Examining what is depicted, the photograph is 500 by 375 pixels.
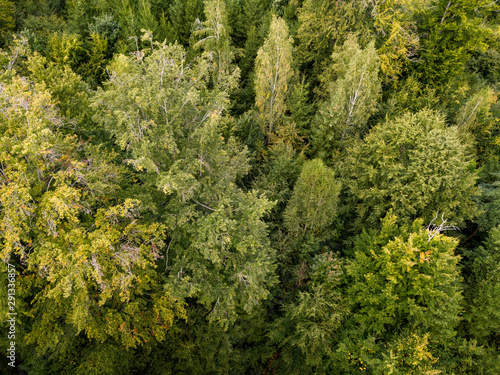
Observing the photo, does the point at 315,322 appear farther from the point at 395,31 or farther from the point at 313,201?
the point at 395,31

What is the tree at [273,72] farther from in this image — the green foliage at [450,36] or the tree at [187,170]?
the green foliage at [450,36]

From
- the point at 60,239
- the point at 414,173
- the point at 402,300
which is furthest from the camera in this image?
the point at 414,173

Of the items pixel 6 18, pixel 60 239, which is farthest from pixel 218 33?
pixel 6 18

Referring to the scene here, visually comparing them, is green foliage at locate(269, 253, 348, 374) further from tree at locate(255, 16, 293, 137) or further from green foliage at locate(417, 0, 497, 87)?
green foliage at locate(417, 0, 497, 87)

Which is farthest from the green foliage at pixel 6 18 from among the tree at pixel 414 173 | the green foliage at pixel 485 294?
the green foliage at pixel 485 294

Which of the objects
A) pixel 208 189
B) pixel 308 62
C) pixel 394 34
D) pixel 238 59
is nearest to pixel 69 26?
pixel 238 59

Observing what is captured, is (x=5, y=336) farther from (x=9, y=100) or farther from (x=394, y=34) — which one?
(x=394, y=34)
